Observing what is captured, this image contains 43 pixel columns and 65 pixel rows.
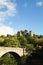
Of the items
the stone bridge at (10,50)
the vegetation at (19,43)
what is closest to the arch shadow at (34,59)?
the vegetation at (19,43)

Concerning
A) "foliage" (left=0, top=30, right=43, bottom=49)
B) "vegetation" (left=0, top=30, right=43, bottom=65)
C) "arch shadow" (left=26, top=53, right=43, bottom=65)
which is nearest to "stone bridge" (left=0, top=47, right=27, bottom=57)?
"arch shadow" (left=26, top=53, right=43, bottom=65)

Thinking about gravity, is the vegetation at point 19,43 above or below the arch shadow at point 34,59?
above

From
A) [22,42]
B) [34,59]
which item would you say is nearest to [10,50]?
[34,59]

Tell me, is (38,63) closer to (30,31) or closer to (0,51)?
(0,51)

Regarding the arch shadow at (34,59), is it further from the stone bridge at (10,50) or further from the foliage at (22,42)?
the foliage at (22,42)

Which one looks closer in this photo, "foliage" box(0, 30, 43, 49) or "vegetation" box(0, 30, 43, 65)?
"vegetation" box(0, 30, 43, 65)

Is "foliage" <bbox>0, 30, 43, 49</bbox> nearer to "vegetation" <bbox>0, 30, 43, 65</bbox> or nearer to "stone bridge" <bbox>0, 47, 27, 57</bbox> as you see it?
"vegetation" <bbox>0, 30, 43, 65</bbox>

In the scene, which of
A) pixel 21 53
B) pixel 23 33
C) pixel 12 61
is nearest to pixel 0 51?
pixel 21 53

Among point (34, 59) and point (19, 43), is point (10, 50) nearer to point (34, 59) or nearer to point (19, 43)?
point (34, 59)

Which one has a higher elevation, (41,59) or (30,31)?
(30,31)

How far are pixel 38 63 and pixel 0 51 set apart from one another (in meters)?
9.94

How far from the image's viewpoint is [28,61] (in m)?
60.5

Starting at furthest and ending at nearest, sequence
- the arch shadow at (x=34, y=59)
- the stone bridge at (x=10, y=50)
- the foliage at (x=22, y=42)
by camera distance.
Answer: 1. the foliage at (x=22, y=42)
2. the arch shadow at (x=34, y=59)
3. the stone bridge at (x=10, y=50)

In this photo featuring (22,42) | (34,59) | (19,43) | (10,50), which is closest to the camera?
(10,50)
